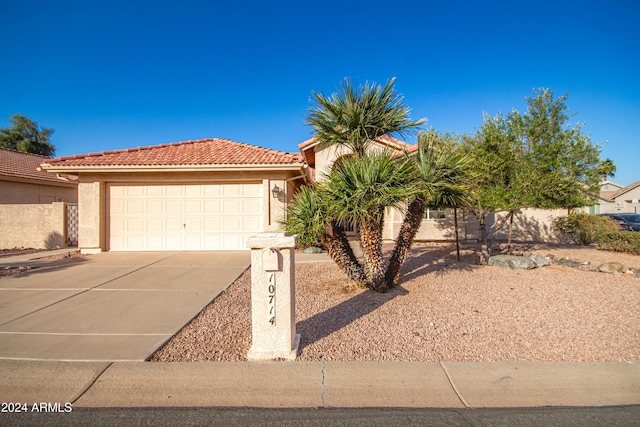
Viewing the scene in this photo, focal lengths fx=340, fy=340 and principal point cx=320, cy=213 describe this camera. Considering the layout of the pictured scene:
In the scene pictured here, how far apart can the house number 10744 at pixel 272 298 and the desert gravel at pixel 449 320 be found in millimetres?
581

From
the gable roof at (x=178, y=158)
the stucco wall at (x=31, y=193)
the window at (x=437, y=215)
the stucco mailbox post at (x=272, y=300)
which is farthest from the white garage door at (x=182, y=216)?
the stucco wall at (x=31, y=193)

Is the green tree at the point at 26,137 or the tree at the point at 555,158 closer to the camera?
the tree at the point at 555,158

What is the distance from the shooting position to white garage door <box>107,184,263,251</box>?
1202 cm

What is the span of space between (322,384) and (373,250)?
129 inches

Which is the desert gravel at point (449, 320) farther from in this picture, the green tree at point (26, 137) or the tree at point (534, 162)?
the green tree at point (26, 137)

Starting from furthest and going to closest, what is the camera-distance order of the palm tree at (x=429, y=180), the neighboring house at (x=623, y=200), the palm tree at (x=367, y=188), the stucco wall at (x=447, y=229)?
the neighboring house at (x=623, y=200) < the stucco wall at (x=447, y=229) < the palm tree at (x=429, y=180) < the palm tree at (x=367, y=188)

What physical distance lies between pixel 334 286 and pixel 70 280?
6.07m

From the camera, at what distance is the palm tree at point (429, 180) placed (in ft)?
20.1

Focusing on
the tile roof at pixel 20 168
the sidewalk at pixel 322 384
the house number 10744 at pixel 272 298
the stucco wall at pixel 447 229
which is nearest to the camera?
the sidewalk at pixel 322 384

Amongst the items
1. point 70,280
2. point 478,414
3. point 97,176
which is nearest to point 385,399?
point 478,414

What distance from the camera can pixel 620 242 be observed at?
11914 millimetres

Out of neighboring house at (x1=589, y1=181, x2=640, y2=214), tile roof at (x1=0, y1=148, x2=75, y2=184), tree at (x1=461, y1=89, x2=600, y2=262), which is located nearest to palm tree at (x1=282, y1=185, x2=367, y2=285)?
tree at (x1=461, y1=89, x2=600, y2=262)

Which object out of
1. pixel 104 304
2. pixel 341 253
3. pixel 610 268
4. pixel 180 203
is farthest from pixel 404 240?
pixel 180 203

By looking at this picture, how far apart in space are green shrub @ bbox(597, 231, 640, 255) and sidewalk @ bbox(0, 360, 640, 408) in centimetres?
1042
